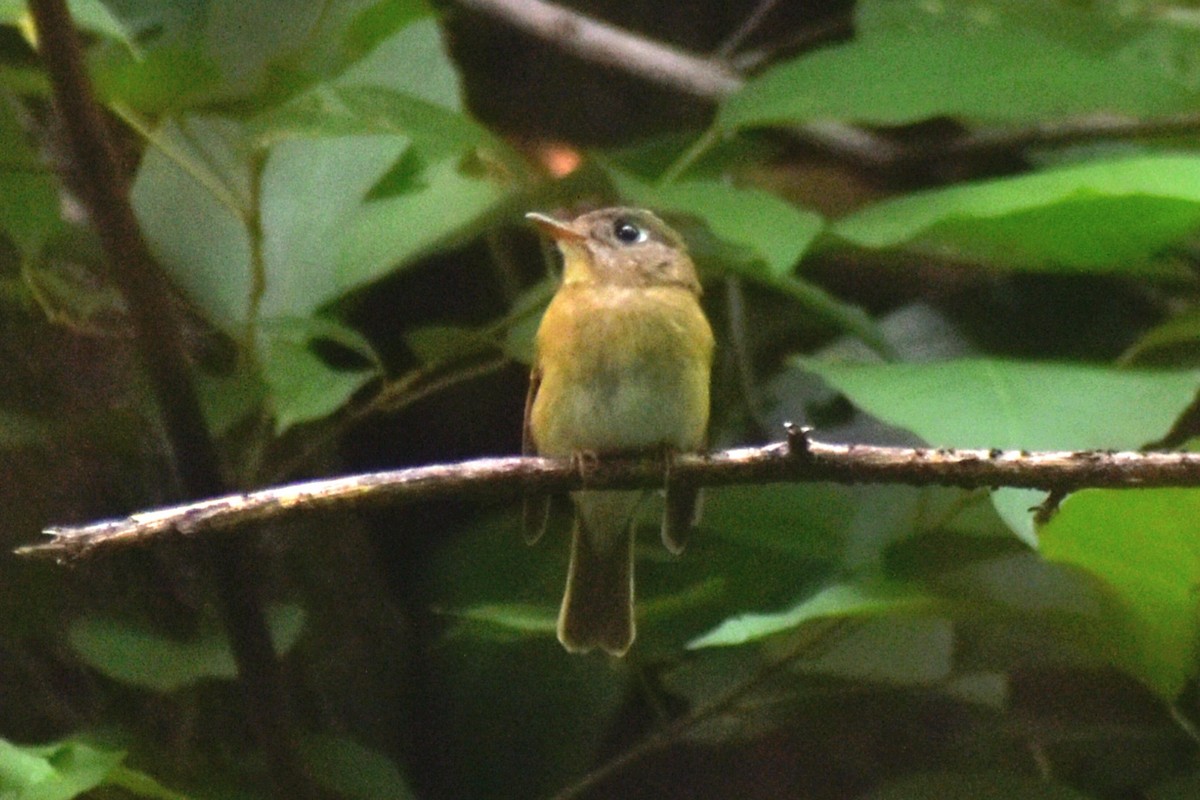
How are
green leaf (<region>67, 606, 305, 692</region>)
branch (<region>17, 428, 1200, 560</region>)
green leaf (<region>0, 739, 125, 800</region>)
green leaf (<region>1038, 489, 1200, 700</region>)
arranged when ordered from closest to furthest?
branch (<region>17, 428, 1200, 560</region>) → green leaf (<region>0, 739, 125, 800</region>) → green leaf (<region>1038, 489, 1200, 700</region>) → green leaf (<region>67, 606, 305, 692</region>)

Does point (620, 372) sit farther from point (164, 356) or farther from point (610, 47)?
point (610, 47)

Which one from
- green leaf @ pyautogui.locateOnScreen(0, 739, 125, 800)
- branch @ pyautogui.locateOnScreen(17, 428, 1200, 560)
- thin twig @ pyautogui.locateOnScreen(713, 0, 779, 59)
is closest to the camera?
branch @ pyautogui.locateOnScreen(17, 428, 1200, 560)

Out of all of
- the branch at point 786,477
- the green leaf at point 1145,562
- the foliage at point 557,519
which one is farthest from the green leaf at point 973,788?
the branch at point 786,477

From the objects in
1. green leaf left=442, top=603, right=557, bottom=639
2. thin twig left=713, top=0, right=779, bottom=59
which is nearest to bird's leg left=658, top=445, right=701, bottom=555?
green leaf left=442, top=603, right=557, bottom=639

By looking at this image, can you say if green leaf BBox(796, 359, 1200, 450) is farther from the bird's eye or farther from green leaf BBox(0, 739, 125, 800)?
green leaf BBox(0, 739, 125, 800)

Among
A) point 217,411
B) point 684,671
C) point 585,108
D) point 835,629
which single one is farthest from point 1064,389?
point 585,108

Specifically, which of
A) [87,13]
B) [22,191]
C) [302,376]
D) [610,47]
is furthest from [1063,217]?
[22,191]
